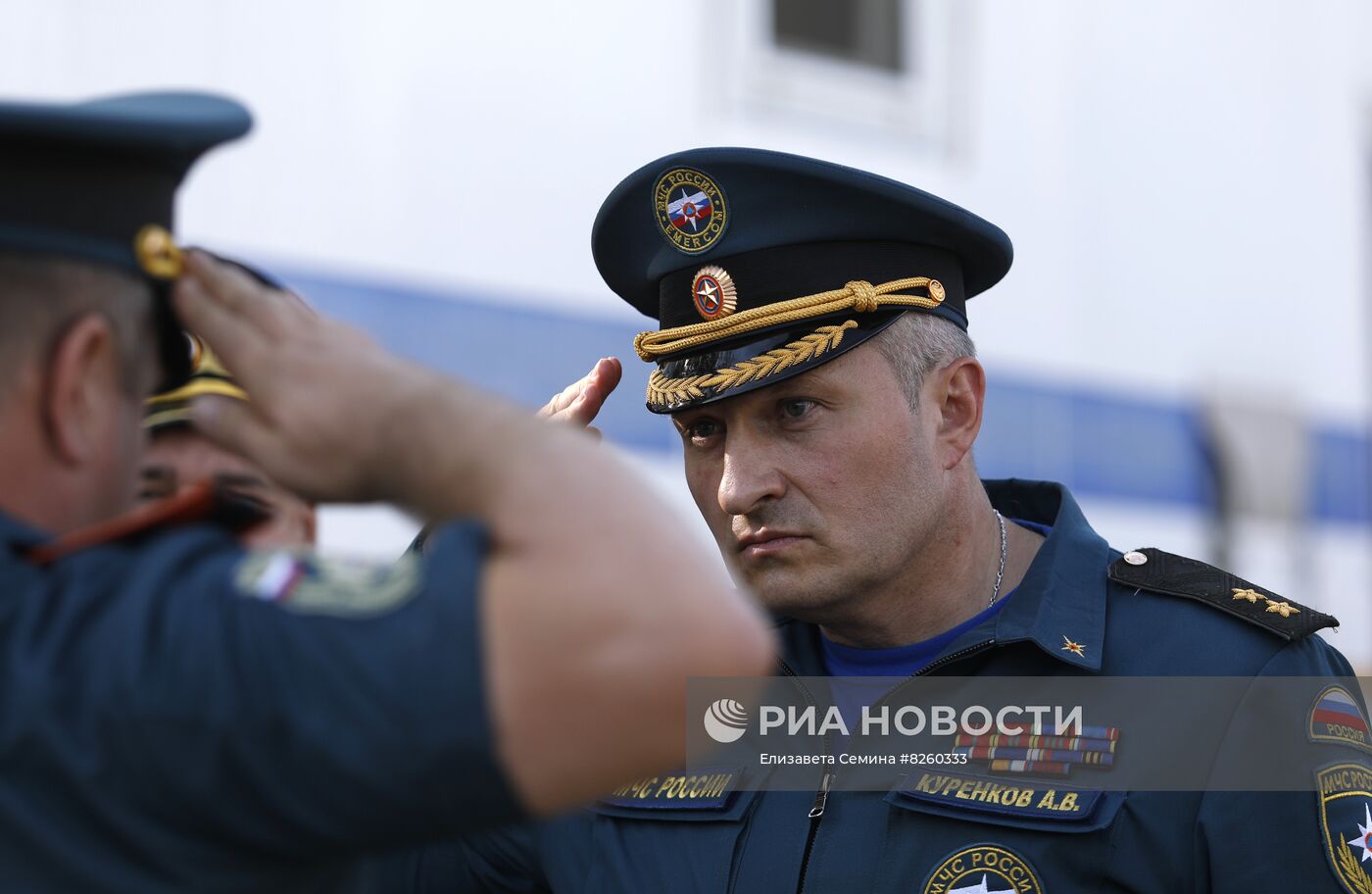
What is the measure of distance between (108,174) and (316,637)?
448mm

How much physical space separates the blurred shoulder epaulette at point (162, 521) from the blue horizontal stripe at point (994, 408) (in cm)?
308

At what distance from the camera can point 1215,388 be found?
650 cm

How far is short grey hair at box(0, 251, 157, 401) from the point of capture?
1.21 m

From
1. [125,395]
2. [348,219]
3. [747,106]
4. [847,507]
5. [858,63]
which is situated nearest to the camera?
[125,395]

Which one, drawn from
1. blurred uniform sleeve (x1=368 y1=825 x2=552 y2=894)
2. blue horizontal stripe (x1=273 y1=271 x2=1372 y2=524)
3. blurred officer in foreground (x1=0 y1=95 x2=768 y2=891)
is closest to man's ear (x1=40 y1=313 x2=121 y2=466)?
blurred officer in foreground (x1=0 y1=95 x2=768 y2=891)

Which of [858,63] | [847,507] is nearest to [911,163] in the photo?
[858,63]

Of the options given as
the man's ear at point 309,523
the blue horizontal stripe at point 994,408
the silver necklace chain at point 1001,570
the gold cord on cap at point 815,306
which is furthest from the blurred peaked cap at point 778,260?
the blue horizontal stripe at point 994,408

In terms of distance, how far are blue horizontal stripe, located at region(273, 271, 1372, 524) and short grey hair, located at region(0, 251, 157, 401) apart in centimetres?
312

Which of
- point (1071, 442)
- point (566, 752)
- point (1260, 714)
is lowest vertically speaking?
point (1071, 442)

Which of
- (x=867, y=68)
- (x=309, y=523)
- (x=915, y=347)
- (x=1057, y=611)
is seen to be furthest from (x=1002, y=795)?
(x=867, y=68)

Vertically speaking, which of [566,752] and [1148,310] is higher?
[566,752]

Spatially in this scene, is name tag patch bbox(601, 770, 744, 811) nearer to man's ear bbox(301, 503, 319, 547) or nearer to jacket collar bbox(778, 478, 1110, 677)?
jacket collar bbox(778, 478, 1110, 677)

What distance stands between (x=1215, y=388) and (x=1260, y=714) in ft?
15.5

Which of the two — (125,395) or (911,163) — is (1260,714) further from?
(911,163)
